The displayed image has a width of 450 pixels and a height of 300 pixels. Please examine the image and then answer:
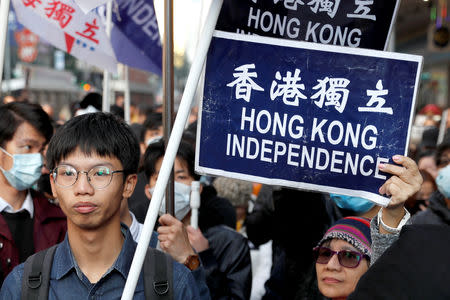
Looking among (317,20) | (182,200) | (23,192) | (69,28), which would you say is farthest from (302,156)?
(69,28)

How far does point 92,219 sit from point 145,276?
0.98ft

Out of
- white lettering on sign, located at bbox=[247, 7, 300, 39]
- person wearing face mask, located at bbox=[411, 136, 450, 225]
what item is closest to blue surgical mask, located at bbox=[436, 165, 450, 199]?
person wearing face mask, located at bbox=[411, 136, 450, 225]

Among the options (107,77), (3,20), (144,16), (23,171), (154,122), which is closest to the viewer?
(3,20)

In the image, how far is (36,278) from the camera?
228 cm

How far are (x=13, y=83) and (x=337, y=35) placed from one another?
94.1 ft

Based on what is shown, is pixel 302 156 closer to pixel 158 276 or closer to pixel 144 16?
pixel 158 276

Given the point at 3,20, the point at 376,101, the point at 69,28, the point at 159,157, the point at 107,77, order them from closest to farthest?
the point at 376,101
the point at 3,20
the point at 159,157
the point at 69,28
the point at 107,77

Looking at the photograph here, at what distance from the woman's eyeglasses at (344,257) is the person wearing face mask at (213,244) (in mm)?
690

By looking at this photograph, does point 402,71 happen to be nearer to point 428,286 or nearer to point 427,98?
point 428,286

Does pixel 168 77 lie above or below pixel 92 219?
above

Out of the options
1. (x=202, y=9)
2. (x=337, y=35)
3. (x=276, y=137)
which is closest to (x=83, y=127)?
(x=276, y=137)

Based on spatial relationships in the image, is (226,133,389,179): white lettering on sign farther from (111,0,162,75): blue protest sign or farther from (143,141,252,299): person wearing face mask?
(111,0,162,75): blue protest sign

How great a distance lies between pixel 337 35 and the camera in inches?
112

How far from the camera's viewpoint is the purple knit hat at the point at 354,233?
3.06 metres
